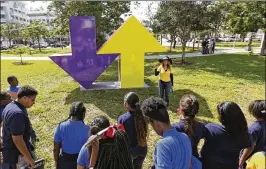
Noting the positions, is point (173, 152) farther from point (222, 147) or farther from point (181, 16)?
point (181, 16)

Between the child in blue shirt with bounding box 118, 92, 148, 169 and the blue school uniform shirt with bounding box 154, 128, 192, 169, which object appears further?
the child in blue shirt with bounding box 118, 92, 148, 169

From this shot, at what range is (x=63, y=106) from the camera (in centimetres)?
763

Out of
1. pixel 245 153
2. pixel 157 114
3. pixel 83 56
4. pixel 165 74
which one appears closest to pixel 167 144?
pixel 157 114

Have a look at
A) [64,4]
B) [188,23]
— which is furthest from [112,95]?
[64,4]

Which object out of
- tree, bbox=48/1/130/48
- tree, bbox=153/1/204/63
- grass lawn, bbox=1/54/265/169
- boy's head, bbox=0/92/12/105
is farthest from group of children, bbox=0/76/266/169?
tree, bbox=48/1/130/48

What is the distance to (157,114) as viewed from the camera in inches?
79.6

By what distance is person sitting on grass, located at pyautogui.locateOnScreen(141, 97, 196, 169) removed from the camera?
1847 millimetres

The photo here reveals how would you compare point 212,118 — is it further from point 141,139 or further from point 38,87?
point 38,87

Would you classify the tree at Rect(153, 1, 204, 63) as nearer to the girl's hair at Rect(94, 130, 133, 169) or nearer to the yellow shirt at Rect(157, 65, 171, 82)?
the yellow shirt at Rect(157, 65, 171, 82)

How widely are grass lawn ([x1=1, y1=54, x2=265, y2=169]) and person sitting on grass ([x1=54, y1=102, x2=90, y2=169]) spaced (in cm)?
168

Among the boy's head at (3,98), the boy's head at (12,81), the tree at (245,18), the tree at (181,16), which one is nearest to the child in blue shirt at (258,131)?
the boy's head at (3,98)

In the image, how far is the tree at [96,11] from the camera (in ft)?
51.7

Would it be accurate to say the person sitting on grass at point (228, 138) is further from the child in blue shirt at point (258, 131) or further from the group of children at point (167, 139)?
the child in blue shirt at point (258, 131)

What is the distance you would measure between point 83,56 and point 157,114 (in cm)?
686
